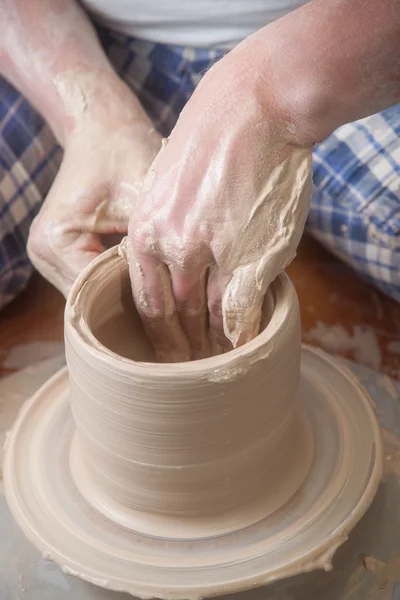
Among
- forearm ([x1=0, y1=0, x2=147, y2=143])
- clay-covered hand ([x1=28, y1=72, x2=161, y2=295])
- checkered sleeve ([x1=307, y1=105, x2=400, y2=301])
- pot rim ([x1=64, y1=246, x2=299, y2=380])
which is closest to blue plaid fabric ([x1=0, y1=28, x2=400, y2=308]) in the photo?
checkered sleeve ([x1=307, y1=105, x2=400, y2=301])

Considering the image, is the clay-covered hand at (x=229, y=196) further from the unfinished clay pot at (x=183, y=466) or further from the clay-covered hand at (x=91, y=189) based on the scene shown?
the clay-covered hand at (x=91, y=189)

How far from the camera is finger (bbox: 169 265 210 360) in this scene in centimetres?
100

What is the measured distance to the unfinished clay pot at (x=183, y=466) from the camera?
915mm

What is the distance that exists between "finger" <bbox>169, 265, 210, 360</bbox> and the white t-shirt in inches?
29.2

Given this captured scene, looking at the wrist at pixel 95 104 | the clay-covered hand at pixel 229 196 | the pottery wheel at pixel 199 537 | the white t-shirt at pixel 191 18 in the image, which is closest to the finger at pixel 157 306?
the clay-covered hand at pixel 229 196

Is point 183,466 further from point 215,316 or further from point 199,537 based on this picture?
point 215,316

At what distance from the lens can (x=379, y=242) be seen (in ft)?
5.00

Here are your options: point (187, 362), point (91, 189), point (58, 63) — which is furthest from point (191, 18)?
point (187, 362)

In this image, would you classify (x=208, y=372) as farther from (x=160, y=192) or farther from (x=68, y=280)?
(x=68, y=280)

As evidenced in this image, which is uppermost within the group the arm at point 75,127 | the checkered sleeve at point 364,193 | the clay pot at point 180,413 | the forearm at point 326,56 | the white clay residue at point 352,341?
the forearm at point 326,56

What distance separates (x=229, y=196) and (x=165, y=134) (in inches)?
35.3

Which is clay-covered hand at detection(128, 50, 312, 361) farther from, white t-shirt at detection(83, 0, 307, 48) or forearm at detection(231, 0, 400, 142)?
white t-shirt at detection(83, 0, 307, 48)

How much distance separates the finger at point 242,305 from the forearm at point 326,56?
8.4 inches

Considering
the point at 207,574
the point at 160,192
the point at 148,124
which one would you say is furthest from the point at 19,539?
the point at 148,124
